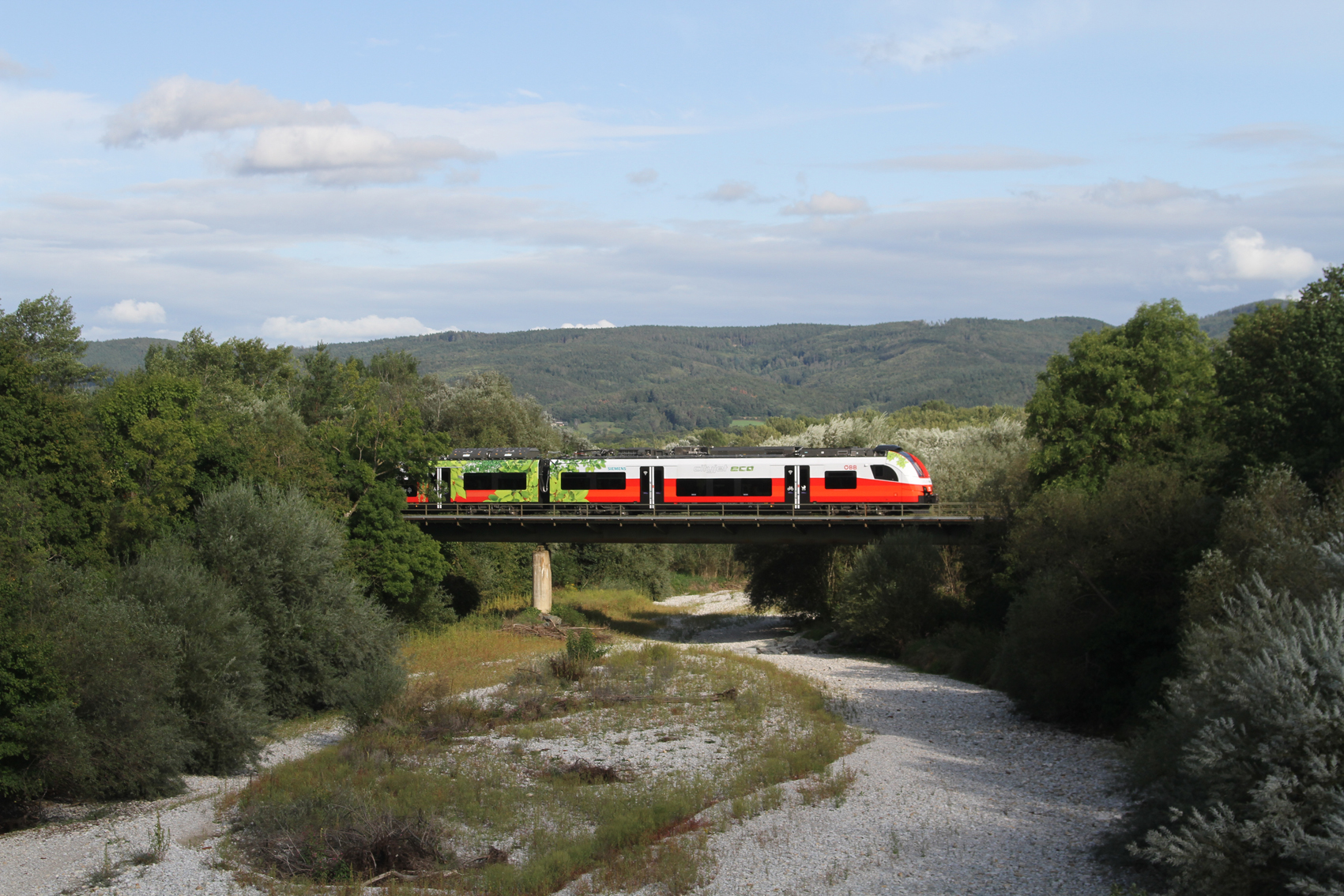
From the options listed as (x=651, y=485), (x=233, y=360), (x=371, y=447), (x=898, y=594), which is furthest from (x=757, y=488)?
(x=233, y=360)

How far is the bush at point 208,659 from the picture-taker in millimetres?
26625

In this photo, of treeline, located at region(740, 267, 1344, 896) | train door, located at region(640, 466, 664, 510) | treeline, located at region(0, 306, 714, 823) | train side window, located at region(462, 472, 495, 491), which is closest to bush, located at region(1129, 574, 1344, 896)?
treeline, located at region(740, 267, 1344, 896)

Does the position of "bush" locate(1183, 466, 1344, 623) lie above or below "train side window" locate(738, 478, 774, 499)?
above

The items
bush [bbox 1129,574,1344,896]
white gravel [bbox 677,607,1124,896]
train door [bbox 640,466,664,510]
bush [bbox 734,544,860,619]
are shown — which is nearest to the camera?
bush [bbox 1129,574,1344,896]

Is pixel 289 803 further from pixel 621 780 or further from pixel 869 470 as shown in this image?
pixel 869 470

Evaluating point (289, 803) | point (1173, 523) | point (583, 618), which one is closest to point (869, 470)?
point (583, 618)

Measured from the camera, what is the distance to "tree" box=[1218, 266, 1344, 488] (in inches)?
1066

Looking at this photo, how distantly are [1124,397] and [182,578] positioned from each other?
113 ft

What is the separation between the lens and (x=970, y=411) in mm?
180625

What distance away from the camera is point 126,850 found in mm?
19047

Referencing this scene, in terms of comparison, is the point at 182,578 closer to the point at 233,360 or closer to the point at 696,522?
the point at 696,522

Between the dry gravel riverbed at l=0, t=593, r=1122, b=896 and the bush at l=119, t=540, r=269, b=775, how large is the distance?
3.49 ft

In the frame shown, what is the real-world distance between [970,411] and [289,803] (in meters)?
172

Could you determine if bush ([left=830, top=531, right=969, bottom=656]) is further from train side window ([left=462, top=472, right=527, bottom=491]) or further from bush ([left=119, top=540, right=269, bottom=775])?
bush ([left=119, top=540, right=269, bottom=775])
